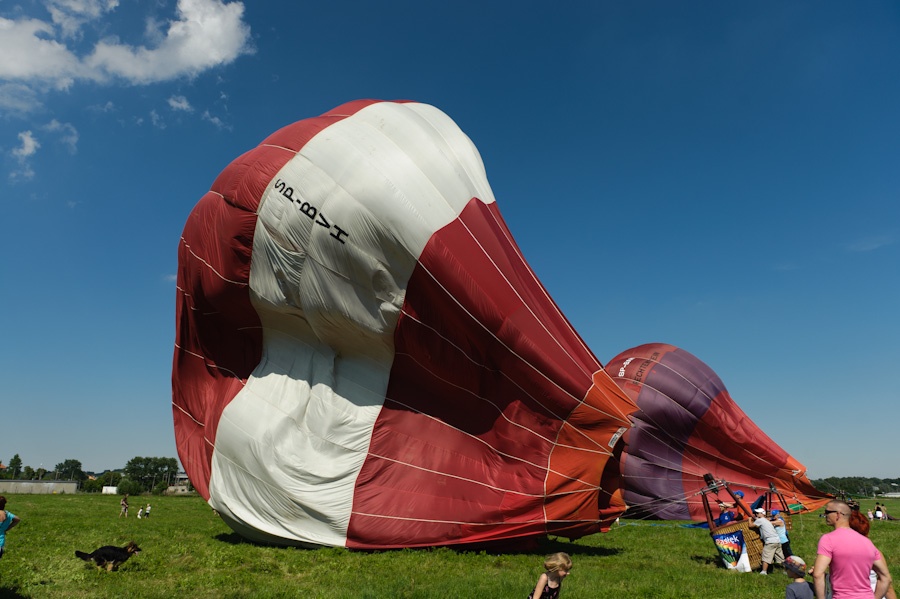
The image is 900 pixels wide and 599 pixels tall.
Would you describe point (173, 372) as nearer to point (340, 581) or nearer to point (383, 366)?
point (383, 366)

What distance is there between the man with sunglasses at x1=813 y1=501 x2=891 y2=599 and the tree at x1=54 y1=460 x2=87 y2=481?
143 m

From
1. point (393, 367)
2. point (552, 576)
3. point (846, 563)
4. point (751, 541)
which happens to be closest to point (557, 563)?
point (552, 576)

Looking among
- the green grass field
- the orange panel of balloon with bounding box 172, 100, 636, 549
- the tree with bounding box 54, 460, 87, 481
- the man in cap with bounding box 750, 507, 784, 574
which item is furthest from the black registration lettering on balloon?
the tree with bounding box 54, 460, 87, 481

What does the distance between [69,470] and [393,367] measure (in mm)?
138663

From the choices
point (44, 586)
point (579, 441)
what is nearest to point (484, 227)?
point (579, 441)

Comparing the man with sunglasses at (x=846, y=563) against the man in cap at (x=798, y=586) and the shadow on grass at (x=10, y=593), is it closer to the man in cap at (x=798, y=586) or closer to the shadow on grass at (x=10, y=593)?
the man in cap at (x=798, y=586)

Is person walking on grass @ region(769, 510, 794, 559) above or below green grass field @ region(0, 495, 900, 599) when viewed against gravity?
above

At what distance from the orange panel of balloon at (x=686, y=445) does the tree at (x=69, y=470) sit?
13349 cm

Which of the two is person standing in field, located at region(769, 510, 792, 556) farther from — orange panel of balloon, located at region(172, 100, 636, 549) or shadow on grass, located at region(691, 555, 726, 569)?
orange panel of balloon, located at region(172, 100, 636, 549)

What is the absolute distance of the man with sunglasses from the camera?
4285 millimetres

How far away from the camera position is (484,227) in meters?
10.4

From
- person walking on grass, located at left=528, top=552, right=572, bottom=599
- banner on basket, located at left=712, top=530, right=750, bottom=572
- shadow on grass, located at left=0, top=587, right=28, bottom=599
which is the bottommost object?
shadow on grass, located at left=0, top=587, right=28, bottom=599

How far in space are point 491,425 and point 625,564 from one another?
3023 mm

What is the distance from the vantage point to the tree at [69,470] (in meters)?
120
